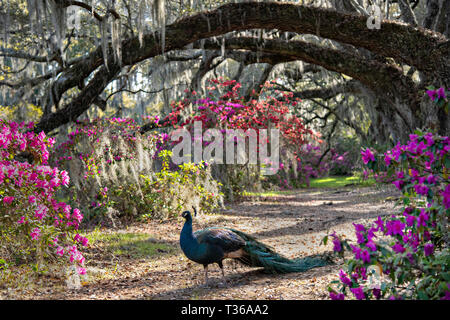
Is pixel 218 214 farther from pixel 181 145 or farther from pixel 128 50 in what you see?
pixel 128 50

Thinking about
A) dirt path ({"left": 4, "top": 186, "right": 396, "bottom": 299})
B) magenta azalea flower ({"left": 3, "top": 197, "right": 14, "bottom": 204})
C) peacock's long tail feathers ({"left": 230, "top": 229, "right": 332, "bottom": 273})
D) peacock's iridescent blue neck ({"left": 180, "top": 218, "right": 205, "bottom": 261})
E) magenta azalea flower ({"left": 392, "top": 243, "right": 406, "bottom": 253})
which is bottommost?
dirt path ({"left": 4, "top": 186, "right": 396, "bottom": 299})

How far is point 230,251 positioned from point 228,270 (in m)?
0.89

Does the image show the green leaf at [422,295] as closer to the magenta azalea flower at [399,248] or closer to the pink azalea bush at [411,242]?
the pink azalea bush at [411,242]

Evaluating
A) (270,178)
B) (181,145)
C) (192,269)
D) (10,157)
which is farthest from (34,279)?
(270,178)

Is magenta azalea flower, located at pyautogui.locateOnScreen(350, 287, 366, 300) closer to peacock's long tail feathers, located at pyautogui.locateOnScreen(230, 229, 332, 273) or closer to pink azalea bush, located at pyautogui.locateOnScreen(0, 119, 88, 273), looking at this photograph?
peacock's long tail feathers, located at pyautogui.locateOnScreen(230, 229, 332, 273)

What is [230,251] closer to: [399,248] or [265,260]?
[265,260]

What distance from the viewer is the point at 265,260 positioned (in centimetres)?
427

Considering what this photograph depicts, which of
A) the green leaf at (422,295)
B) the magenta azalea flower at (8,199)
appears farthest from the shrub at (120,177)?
the green leaf at (422,295)

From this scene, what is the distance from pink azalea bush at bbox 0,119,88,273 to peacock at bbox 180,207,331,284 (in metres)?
1.08

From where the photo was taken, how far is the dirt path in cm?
385

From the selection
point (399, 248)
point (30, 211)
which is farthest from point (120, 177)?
point (399, 248)

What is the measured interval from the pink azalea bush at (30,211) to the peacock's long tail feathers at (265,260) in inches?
62.9

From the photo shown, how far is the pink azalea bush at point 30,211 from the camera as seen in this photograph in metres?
3.97

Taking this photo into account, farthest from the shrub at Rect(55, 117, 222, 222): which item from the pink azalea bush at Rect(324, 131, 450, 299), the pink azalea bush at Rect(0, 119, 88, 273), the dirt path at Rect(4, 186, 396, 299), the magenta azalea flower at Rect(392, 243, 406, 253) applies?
the magenta azalea flower at Rect(392, 243, 406, 253)
